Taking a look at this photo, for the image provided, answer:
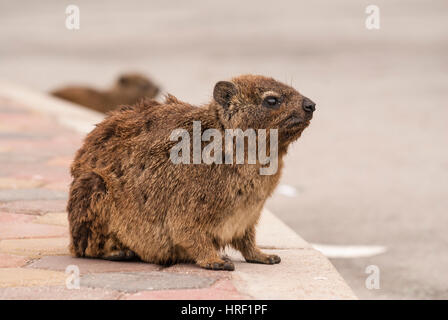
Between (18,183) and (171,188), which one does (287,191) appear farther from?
(171,188)

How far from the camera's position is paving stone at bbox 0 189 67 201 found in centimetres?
598

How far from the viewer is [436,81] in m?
14.1

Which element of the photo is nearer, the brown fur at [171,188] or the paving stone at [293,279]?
the paving stone at [293,279]

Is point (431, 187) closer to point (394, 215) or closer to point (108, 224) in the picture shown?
point (394, 215)

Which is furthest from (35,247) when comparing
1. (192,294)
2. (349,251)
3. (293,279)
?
(349,251)

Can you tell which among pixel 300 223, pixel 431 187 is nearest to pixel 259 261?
pixel 300 223

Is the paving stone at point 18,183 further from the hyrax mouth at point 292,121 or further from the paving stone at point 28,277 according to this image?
the hyrax mouth at point 292,121

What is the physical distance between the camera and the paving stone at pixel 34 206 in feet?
18.5

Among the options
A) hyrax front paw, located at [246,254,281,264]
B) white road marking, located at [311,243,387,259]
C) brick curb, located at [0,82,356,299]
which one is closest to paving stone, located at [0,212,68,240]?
brick curb, located at [0,82,356,299]

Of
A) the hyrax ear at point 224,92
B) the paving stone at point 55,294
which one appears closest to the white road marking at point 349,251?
the hyrax ear at point 224,92

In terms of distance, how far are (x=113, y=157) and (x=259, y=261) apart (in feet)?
3.37

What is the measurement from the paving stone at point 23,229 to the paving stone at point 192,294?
5.01 ft

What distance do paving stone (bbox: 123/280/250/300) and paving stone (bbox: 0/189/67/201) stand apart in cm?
243
